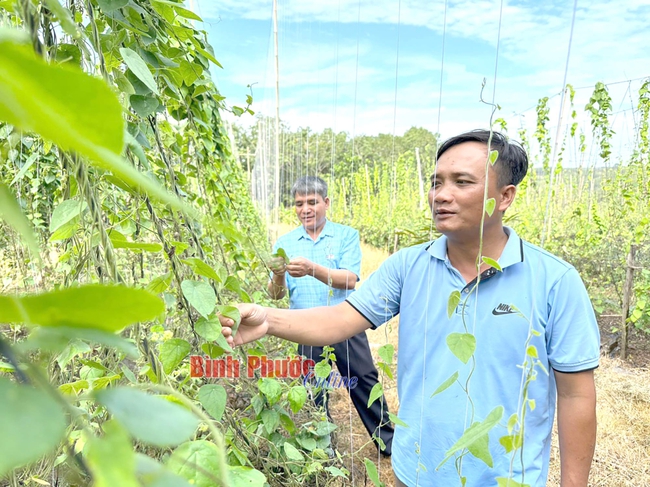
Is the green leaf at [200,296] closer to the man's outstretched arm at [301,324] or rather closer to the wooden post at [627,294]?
the man's outstretched arm at [301,324]

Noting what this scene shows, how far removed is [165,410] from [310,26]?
158 inches

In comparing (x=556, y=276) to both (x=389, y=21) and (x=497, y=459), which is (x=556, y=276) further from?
(x=389, y=21)

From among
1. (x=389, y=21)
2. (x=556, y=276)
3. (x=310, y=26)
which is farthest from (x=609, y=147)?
(x=556, y=276)

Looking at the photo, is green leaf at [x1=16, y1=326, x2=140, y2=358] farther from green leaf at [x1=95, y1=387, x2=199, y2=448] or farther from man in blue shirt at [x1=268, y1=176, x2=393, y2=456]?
man in blue shirt at [x1=268, y1=176, x2=393, y2=456]

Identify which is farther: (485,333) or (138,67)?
(485,333)

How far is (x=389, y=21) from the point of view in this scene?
210 cm

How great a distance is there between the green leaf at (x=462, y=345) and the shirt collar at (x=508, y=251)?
0.55 m

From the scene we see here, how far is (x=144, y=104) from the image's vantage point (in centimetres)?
69

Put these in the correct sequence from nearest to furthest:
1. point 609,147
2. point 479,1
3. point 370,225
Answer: point 479,1 < point 609,147 < point 370,225

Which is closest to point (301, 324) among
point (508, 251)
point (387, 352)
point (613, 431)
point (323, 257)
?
point (387, 352)

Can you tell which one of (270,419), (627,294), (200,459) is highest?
(200,459)

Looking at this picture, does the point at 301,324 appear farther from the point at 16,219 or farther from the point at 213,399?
the point at 16,219

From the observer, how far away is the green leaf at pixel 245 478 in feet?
1.48

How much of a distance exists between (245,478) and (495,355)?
0.83 metres
